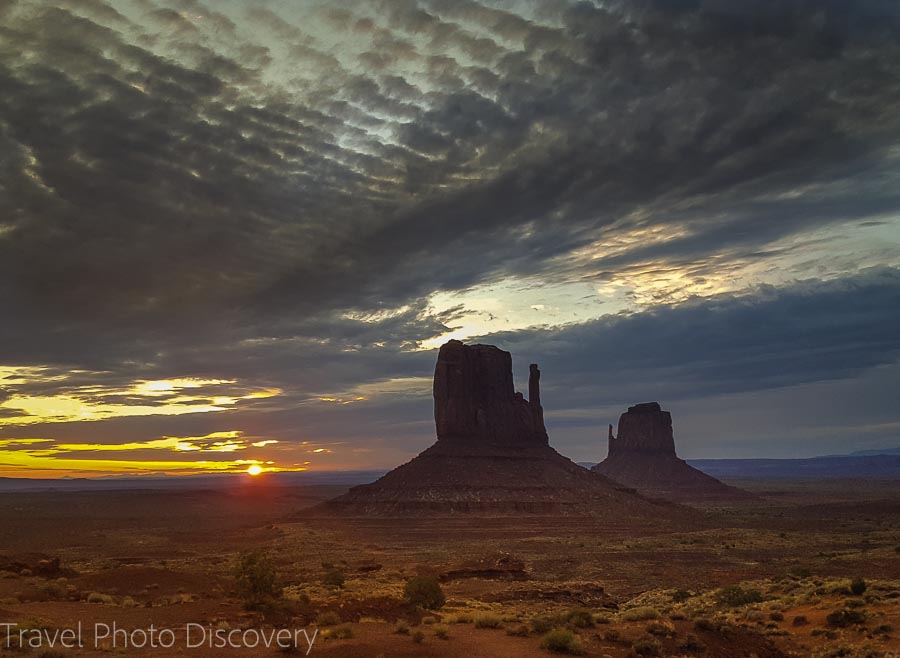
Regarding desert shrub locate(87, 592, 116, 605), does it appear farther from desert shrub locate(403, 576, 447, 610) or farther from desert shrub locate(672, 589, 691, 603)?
desert shrub locate(672, 589, 691, 603)

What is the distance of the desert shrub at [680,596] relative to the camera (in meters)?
30.1

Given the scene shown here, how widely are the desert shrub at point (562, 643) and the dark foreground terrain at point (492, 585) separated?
46 mm

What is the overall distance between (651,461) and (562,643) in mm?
152217

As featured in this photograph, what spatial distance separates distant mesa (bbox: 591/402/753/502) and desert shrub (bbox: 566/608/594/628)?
418 ft

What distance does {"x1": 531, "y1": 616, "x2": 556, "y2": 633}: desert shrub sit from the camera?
19.8 m

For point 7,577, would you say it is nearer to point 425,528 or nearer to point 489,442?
point 425,528

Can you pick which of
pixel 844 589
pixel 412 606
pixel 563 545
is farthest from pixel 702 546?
pixel 412 606

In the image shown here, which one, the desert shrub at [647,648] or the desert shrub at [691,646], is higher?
the desert shrub at [647,648]

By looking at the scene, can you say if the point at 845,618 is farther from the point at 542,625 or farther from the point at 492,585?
the point at 492,585

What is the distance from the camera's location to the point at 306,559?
50.7m

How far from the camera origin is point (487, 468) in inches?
3841

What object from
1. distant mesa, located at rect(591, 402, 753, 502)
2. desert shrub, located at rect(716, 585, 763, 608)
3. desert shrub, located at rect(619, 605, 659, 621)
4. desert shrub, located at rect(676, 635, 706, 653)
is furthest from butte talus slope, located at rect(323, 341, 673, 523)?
desert shrub, located at rect(676, 635, 706, 653)

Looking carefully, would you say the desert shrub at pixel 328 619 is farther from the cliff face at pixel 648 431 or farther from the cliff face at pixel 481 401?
the cliff face at pixel 648 431

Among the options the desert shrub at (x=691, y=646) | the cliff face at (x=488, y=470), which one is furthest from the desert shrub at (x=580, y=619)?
the cliff face at (x=488, y=470)
